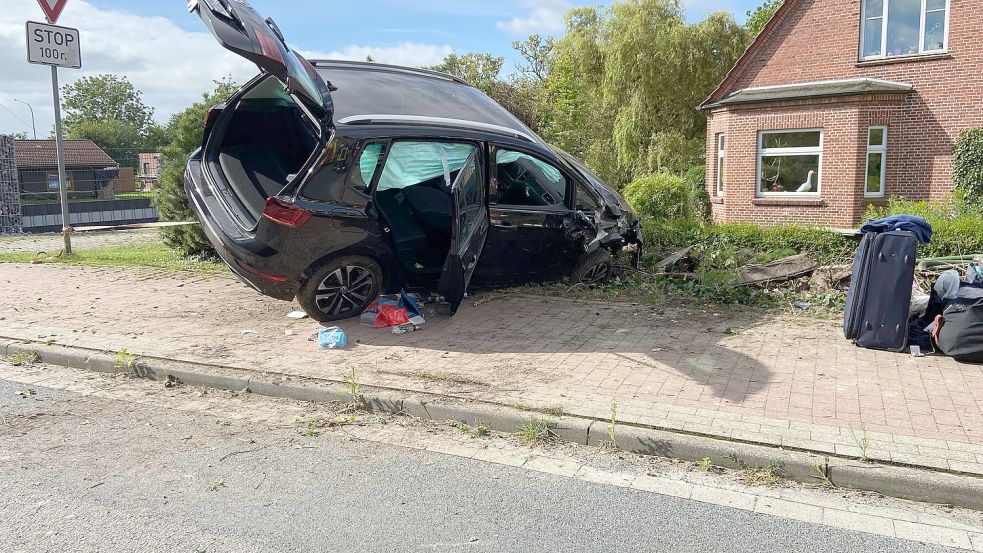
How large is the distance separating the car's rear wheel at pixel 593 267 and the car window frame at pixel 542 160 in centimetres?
63

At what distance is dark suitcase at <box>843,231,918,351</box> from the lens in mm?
5832

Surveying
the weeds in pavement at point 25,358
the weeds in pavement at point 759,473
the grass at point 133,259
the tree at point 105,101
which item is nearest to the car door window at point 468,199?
the weeds in pavement at point 759,473

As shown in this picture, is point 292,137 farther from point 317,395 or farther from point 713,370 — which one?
point 713,370

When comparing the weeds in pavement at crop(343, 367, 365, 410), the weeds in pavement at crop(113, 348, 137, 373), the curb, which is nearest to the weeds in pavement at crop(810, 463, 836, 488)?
the curb

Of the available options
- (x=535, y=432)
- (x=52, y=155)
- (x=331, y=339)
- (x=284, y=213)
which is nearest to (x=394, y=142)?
(x=284, y=213)

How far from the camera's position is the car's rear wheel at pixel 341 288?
6531 mm

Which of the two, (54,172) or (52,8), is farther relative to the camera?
(54,172)

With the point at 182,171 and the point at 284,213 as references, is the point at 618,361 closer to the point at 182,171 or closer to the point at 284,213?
the point at 284,213

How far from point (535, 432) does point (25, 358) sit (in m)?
4.60

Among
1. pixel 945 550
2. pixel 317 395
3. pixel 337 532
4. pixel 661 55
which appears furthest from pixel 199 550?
pixel 661 55

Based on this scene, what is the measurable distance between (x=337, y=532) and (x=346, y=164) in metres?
3.63

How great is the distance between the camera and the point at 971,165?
15.4m

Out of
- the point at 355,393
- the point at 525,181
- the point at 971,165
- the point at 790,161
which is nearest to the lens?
the point at 355,393

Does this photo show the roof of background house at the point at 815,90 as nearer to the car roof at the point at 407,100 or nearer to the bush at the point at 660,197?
the bush at the point at 660,197
